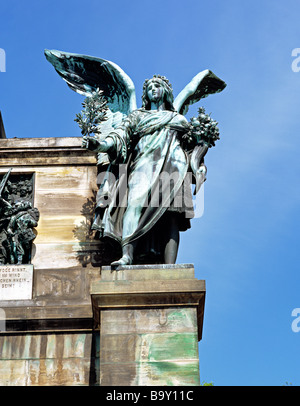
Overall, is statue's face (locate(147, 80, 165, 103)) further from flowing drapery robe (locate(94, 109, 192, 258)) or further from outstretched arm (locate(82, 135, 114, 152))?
outstretched arm (locate(82, 135, 114, 152))

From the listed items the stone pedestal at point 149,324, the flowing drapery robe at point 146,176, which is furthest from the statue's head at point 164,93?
the stone pedestal at point 149,324

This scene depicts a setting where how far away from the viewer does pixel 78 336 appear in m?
15.0

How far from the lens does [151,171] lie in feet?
51.1

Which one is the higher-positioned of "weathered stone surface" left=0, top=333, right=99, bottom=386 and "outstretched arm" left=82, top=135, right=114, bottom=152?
"outstretched arm" left=82, top=135, right=114, bottom=152

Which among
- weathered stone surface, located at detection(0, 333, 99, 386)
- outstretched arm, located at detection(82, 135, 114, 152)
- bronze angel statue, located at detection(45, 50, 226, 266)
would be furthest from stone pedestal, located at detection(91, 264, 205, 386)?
outstretched arm, located at detection(82, 135, 114, 152)

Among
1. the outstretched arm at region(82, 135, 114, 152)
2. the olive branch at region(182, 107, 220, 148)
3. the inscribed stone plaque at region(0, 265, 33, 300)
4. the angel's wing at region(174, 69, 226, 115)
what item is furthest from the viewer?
the angel's wing at region(174, 69, 226, 115)

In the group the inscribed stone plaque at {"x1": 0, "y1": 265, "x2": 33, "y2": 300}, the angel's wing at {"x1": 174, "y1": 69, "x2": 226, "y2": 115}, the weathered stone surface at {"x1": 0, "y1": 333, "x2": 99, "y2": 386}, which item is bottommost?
the weathered stone surface at {"x1": 0, "y1": 333, "x2": 99, "y2": 386}

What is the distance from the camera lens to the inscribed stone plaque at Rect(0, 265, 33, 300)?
15.5m

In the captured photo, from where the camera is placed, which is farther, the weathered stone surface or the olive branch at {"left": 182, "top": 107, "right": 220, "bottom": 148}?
the olive branch at {"left": 182, "top": 107, "right": 220, "bottom": 148}

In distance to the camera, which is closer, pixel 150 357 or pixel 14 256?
pixel 150 357

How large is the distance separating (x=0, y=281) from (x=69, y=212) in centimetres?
185

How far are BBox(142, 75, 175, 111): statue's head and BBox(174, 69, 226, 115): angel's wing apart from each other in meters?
0.59
